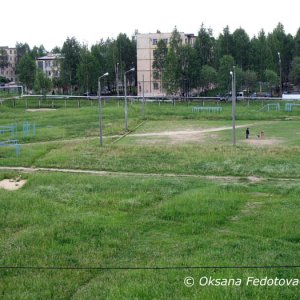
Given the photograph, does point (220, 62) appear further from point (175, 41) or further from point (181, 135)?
point (181, 135)

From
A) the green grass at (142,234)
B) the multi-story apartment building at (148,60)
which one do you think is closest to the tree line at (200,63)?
the multi-story apartment building at (148,60)

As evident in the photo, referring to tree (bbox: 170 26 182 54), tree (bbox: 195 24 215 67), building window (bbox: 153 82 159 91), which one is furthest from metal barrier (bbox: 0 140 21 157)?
building window (bbox: 153 82 159 91)

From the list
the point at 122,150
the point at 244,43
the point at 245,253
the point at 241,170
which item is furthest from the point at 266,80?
the point at 245,253

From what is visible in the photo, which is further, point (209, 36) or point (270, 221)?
point (209, 36)

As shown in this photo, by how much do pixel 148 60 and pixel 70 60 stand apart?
49.1 ft

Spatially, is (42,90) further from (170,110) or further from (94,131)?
(94,131)

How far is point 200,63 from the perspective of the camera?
8950 cm

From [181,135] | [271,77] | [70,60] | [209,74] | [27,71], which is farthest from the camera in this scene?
[27,71]

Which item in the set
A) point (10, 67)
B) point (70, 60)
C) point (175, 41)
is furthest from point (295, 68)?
point (10, 67)

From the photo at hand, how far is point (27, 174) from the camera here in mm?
31203

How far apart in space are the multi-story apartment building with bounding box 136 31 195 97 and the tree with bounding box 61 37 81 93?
1193 cm

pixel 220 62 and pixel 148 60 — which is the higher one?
pixel 148 60

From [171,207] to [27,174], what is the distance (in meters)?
11.5

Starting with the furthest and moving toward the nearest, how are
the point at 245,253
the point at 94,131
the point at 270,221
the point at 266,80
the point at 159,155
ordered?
1. the point at 266,80
2. the point at 94,131
3. the point at 159,155
4. the point at 270,221
5. the point at 245,253
